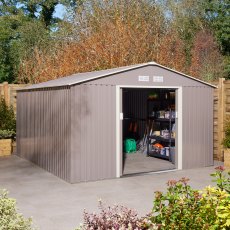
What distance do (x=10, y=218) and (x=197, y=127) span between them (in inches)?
281

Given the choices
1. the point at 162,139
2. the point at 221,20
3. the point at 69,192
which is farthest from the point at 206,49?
the point at 69,192

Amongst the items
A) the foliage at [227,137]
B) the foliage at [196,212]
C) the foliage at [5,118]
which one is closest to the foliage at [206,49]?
the foliage at [227,137]

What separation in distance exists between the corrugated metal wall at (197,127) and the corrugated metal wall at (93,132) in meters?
2.08

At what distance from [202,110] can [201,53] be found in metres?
16.1

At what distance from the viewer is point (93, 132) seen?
27.5 feet

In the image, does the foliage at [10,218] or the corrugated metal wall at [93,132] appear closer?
the foliage at [10,218]

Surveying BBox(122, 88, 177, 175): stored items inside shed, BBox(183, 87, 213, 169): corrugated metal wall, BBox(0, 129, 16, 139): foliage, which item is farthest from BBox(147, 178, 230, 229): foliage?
BBox(0, 129, 16, 139): foliage

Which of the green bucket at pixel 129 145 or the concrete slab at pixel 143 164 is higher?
the green bucket at pixel 129 145

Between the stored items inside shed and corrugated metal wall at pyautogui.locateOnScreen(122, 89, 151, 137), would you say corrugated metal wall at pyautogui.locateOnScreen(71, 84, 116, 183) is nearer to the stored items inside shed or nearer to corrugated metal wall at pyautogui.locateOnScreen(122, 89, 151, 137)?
the stored items inside shed

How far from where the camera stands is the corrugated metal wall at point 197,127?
9.61 metres

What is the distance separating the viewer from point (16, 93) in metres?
12.5

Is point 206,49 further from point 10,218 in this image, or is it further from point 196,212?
point 10,218

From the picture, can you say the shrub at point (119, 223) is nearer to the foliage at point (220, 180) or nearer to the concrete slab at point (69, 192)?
the foliage at point (220, 180)

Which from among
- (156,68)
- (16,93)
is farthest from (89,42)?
(156,68)
